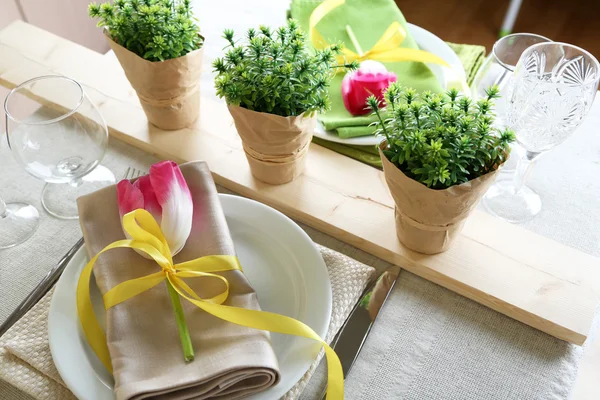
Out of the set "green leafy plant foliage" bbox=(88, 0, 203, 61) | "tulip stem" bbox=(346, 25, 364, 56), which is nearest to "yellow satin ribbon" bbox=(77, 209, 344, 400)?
"green leafy plant foliage" bbox=(88, 0, 203, 61)

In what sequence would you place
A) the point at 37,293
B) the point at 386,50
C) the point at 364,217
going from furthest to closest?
the point at 386,50, the point at 364,217, the point at 37,293

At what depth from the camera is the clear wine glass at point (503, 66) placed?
0.79 metres

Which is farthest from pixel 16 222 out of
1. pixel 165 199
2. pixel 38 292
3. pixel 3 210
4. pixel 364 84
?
pixel 364 84

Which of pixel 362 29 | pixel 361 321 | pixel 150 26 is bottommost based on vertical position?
pixel 361 321

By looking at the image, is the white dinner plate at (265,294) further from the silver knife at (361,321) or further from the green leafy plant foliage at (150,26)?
the green leafy plant foliage at (150,26)

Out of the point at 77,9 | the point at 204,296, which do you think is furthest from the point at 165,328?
the point at 77,9

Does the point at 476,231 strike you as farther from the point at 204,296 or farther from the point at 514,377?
the point at 204,296

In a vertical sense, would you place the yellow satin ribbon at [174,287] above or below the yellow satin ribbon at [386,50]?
below

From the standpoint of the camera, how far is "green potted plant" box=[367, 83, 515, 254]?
0.57m

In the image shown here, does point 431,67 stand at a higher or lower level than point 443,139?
lower

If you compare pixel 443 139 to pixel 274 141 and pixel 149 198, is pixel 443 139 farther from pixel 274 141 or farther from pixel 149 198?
pixel 149 198

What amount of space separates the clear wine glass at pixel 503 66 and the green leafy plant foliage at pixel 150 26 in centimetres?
42

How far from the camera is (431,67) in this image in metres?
0.92

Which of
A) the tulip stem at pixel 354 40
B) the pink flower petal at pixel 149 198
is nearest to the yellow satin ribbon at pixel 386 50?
the tulip stem at pixel 354 40
